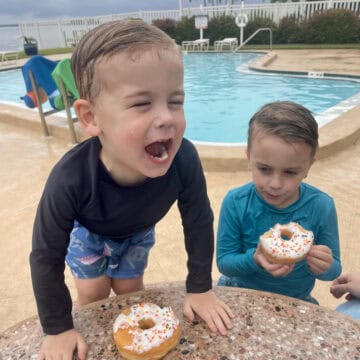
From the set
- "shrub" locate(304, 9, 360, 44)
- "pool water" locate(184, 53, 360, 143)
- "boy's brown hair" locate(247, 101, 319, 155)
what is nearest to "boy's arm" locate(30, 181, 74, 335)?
"boy's brown hair" locate(247, 101, 319, 155)

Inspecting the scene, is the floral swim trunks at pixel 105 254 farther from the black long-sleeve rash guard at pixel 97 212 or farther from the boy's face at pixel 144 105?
the boy's face at pixel 144 105

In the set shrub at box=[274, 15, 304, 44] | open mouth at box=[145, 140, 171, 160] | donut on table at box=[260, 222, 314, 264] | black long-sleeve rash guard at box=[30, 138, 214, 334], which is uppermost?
open mouth at box=[145, 140, 171, 160]

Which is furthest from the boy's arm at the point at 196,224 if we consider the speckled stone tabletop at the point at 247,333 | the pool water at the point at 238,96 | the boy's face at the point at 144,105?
the pool water at the point at 238,96

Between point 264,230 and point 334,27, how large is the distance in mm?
21282

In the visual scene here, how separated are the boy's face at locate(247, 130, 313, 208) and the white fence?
23878 millimetres

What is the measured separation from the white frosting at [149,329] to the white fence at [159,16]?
2462 centimetres

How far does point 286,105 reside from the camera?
177 cm

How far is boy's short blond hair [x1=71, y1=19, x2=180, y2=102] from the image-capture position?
1.22 metres

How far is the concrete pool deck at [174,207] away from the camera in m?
2.91

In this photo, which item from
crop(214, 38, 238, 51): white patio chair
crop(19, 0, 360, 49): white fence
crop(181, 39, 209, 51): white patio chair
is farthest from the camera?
crop(19, 0, 360, 49): white fence

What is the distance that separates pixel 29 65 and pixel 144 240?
17.2ft

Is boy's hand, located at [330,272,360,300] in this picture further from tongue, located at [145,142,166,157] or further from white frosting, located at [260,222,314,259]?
tongue, located at [145,142,166,157]

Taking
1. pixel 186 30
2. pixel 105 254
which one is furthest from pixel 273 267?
pixel 186 30

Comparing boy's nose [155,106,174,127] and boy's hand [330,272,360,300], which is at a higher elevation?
boy's nose [155,106,174,127]
